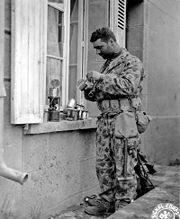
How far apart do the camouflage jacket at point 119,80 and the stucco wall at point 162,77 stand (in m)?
2.16

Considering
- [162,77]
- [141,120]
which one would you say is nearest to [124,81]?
[141,120]

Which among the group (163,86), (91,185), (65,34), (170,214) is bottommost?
(91,185)

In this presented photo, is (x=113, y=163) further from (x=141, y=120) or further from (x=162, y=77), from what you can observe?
(x=162, y=77)

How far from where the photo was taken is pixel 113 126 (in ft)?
11.2

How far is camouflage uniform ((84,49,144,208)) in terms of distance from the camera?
3.29m

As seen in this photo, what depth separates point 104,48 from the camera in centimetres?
348

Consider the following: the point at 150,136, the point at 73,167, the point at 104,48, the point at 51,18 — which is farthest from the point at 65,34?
the point at 150,136

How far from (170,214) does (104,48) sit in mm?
1840

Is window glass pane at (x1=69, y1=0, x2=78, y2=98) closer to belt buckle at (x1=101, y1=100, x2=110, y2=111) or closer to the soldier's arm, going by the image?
belt buckle at (x1=101, y1=100, x2=110, y2=111)

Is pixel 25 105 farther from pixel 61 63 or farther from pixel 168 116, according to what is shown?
pixel 168 116

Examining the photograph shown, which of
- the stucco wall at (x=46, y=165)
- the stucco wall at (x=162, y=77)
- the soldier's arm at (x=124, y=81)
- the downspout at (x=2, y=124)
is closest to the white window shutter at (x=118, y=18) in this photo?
the stucco wall at (x=162, y=77)

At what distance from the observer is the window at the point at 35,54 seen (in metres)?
2.85

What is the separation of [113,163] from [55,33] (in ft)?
5.28

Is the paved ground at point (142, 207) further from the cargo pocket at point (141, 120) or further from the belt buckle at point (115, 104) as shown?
the belt buckle at point (115, 104)
